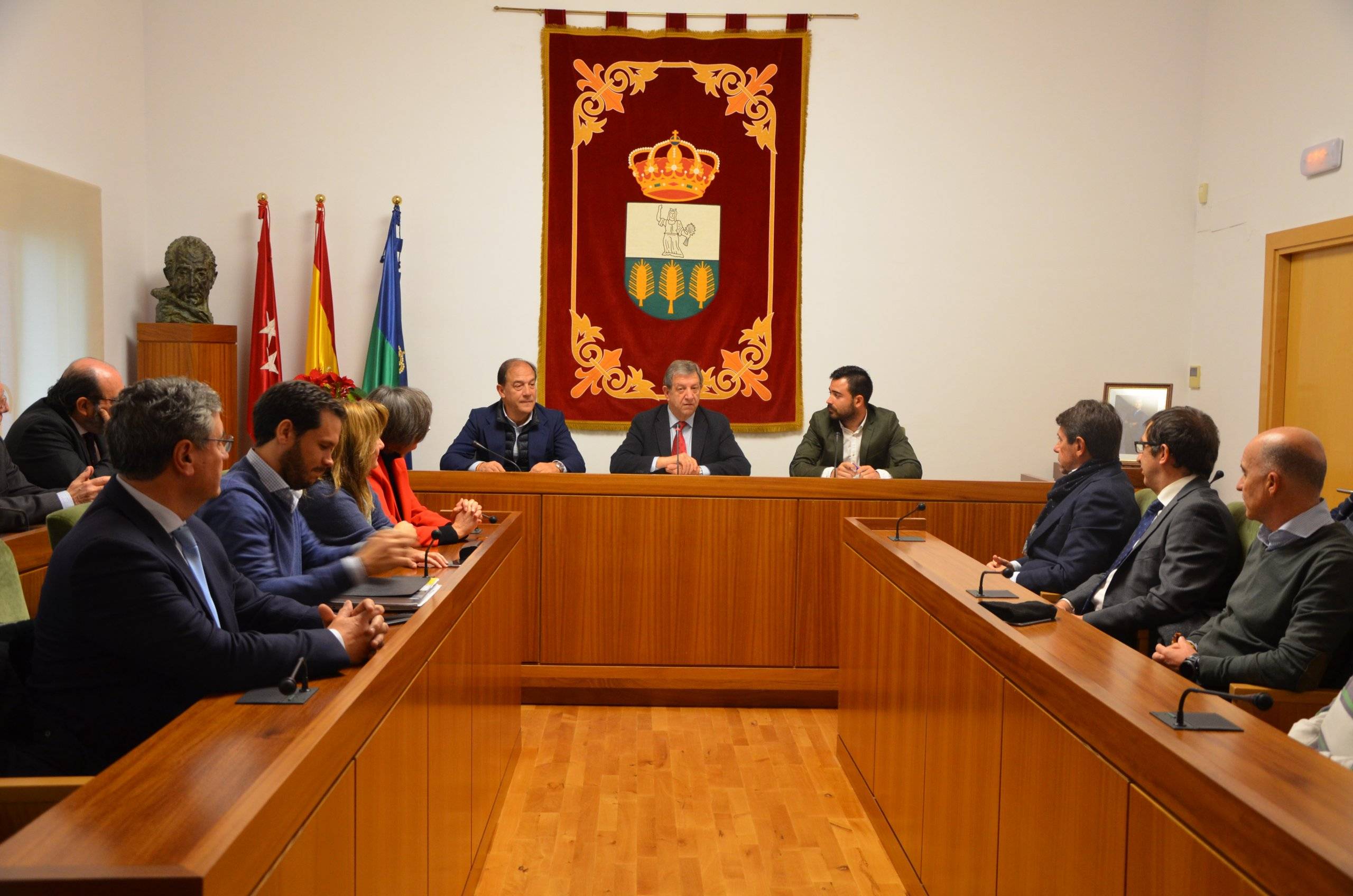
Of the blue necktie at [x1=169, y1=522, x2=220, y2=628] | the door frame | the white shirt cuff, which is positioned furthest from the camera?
the door frame

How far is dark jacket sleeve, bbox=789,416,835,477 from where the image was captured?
5250mm

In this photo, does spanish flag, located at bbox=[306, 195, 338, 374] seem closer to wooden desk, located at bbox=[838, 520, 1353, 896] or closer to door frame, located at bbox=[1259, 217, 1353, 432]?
wooden desk, located at bbox=[838, 520, 1353, 896]

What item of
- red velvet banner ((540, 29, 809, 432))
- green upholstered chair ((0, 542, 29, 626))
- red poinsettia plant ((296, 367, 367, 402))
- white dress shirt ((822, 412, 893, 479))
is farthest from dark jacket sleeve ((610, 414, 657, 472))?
green upholstered chair ((0, 542, 29, 626))

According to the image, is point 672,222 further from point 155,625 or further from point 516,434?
point 155,625

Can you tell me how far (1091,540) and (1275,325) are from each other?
2.69 m

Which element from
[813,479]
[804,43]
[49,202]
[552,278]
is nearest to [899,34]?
[804,43]

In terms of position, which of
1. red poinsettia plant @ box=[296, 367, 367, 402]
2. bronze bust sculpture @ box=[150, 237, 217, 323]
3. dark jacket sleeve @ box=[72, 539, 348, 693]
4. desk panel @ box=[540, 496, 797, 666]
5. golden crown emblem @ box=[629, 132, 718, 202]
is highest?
golden crown emblem @ box=[629, 132, 718, 202]

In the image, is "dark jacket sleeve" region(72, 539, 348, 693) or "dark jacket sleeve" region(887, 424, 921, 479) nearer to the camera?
"dark jacket sleeve" region(72, 539, 348, 693)

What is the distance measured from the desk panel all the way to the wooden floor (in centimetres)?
27

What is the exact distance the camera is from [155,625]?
1.64 meters

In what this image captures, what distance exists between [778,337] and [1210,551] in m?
3.69

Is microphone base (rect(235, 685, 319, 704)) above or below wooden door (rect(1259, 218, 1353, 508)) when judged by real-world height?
below

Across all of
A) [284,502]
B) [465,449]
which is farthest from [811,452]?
[284,502]

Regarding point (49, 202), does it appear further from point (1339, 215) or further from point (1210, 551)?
point (1339, 215)
